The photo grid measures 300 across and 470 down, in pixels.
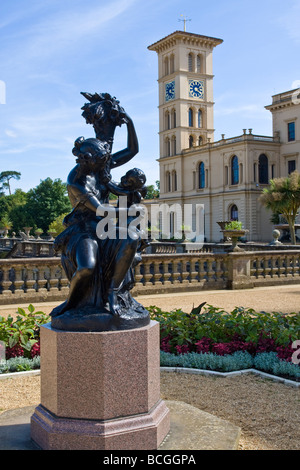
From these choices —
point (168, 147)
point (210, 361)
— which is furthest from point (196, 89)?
point (210, 361)

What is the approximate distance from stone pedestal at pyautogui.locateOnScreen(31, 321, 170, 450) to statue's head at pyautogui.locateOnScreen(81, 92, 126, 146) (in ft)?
6.29

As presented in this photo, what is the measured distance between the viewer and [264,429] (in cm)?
445

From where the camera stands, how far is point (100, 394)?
12.5ft

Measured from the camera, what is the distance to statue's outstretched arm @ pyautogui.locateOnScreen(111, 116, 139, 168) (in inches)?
194

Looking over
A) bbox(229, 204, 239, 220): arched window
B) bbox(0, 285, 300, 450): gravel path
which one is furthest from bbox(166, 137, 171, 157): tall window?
bbox(0, 285, 300, 450): gravel path

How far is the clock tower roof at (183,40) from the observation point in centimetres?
6328

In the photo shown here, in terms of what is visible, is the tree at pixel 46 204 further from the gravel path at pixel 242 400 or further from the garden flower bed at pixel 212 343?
the gravel path at pixel 242 400

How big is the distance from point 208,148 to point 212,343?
53.0 metres

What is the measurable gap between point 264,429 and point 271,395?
980mm

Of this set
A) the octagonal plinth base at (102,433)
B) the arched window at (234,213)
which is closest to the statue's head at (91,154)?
the octagonal plinth base at (102,433)

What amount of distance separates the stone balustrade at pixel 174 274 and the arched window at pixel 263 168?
39.4 m

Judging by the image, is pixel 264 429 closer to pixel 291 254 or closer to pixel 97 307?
pixel 97 307

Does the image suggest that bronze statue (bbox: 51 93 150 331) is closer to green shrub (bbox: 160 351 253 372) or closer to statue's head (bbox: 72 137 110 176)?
statue's head (bbox: 72 137 110 176)
